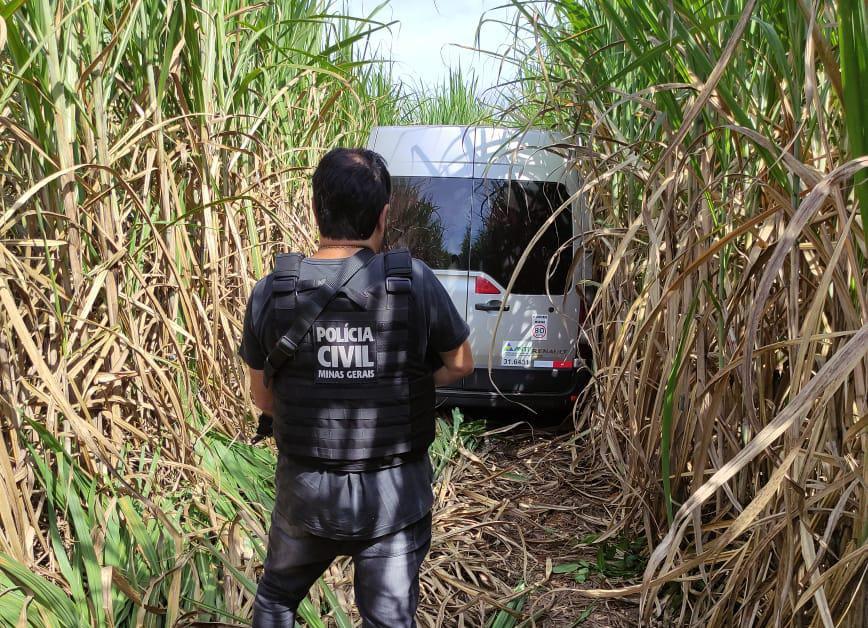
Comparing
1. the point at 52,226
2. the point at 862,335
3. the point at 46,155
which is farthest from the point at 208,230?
the point at 862,335

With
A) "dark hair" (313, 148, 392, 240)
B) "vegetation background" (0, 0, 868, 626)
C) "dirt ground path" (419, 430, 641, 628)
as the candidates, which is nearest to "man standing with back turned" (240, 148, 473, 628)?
"dark hair" (313, 148, 392, 240)

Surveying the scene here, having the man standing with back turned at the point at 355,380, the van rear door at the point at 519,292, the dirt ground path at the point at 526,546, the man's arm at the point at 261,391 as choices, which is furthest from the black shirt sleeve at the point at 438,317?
the van rear door at the point at 519,292

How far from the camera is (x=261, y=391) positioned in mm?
1908

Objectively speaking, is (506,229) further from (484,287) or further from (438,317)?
(438,317)

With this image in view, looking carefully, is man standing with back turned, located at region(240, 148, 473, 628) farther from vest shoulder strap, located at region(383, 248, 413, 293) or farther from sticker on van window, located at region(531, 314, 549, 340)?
sticker on van window, located at region(531, 314, 549, 340)

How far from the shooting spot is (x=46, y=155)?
2283 mm

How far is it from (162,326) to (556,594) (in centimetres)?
191

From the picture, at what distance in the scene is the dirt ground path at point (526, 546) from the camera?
269 cm

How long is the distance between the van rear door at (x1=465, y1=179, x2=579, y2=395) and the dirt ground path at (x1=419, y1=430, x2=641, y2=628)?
0.49m

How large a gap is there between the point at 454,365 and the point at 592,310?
1047 millimetres

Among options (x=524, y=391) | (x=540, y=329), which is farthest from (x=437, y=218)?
(x=524, y=391)

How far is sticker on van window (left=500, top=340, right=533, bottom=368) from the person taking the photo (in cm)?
466

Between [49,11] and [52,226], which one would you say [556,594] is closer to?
[52,226]

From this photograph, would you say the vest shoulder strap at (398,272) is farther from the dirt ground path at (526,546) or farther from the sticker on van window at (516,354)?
the sticker on van window at (516,354)
